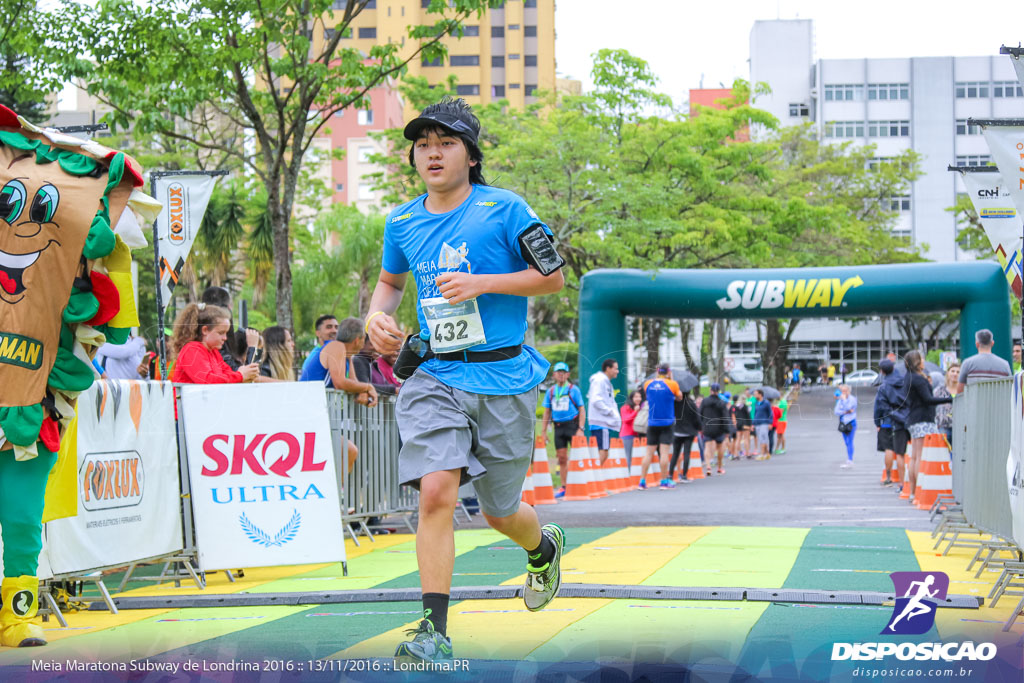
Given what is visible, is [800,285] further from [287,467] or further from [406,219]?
[406,219]

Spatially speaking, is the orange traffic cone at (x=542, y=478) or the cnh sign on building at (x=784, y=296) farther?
the cnh sign on building at (x=784, y=296)

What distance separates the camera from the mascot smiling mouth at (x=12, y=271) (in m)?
4.68

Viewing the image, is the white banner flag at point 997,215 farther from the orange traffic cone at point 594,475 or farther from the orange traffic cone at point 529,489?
the orange traffic cone at point 594,475

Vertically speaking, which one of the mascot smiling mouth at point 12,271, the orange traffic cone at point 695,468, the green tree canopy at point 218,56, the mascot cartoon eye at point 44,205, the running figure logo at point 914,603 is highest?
the green tree canopy at point 218,56

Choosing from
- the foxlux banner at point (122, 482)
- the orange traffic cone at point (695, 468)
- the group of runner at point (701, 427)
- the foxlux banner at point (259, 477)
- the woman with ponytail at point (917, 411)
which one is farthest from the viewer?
the orange traffic cone at point (695, 468)

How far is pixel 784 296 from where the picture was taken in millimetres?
22703

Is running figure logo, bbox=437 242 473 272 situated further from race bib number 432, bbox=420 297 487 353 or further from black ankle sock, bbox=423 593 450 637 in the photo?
black ankle sock, bbox=423 593 450 637

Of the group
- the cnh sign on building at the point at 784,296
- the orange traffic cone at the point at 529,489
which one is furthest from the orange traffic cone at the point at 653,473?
the orange traffic cone at the point at 529,489

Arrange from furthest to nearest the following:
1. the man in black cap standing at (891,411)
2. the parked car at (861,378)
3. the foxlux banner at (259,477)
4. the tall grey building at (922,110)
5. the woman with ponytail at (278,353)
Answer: the tall grey building at (922,110) < the parked car at (861,378) < the man in black cap standing at (891,411) < the woman with ponytail at (278,353) < the foxlux banner at (259,477)

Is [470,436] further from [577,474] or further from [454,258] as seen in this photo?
[577,474]

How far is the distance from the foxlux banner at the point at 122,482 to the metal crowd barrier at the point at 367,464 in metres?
2.15

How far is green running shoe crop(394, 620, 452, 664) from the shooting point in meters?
3.79

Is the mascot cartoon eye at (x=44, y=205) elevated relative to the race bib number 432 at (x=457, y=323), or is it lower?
elevated

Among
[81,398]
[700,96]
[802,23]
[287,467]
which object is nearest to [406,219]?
[81,398]
